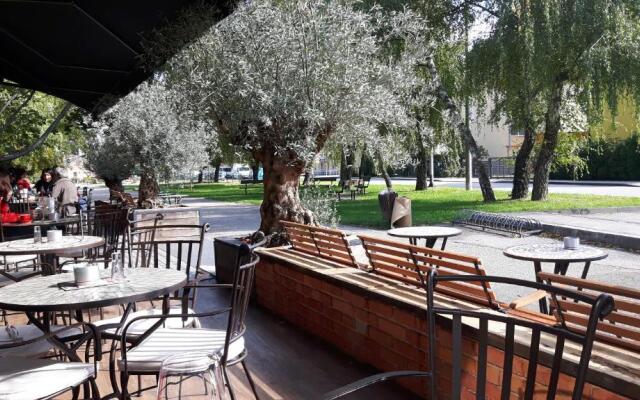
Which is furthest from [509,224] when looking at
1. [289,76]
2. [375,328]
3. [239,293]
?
[239,293]

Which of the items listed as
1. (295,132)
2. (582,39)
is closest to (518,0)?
(582,39)

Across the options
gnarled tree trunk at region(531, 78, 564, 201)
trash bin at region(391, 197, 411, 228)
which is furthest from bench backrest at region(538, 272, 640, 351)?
gnarled tree trunk at region(531, 78, 564, 201)

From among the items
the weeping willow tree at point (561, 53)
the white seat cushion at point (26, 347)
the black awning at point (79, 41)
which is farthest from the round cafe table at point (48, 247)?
the weeping willow tree at point (561, 53)

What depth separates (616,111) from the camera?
14.0 meters

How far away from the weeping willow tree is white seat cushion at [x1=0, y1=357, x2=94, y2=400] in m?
13.2

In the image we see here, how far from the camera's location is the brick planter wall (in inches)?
108

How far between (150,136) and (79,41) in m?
6.90

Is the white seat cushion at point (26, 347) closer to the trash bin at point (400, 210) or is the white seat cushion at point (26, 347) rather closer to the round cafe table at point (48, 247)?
the round cafe table at point (48, 247)

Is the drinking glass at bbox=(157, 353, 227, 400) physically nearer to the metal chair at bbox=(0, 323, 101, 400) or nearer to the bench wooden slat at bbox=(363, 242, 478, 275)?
the metal chair at bbox=(0, 323, 101, 400)

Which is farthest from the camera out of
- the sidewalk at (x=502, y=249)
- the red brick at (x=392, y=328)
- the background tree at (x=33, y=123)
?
the background tree at (x=33, y=123)

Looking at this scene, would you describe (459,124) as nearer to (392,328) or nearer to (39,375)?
(392,328)

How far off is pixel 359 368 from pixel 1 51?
5571mm

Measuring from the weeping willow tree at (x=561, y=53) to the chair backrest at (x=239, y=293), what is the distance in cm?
1253

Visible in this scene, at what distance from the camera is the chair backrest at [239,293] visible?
2.57 m
